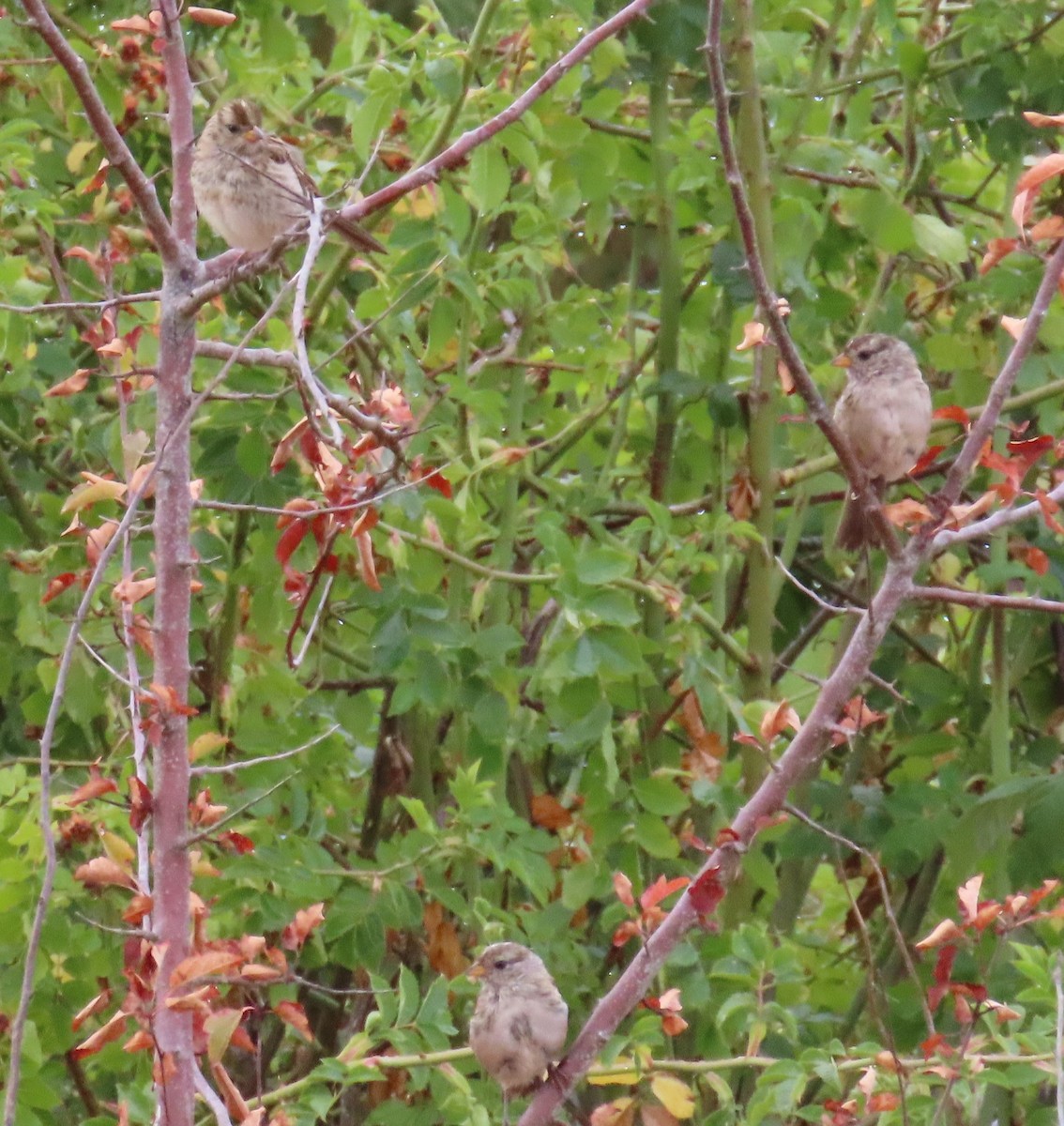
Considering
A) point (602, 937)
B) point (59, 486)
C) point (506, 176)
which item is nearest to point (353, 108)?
point (506, 176)

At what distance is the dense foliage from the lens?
3369mm

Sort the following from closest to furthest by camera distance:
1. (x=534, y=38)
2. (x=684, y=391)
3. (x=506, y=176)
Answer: (x=506, y=176)
(x=534, y=38)
(x=684, y=391)

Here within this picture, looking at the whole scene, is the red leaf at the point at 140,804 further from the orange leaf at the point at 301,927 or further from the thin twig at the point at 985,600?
the thin twig at the point at 985,600

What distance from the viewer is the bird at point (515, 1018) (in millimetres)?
3469

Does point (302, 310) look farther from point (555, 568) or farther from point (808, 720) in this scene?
point (555, 568)

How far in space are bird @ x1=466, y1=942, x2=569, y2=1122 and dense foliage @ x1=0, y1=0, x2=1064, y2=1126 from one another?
84 mm

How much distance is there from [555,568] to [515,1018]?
37.0 inches

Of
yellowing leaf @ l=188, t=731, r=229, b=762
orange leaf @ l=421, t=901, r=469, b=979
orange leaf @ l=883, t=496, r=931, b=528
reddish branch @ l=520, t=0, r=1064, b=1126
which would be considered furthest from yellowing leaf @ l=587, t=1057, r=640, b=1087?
orange leaf @ l=421, t=901, r=469, b=979

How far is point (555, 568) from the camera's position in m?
3.42

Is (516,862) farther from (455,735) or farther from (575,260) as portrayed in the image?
(575,260)

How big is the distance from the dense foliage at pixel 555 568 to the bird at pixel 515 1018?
3.3 inches

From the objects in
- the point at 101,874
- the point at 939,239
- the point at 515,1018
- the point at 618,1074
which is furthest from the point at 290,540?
the point at 939,239

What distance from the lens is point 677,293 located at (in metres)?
4.23

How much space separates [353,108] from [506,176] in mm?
730
